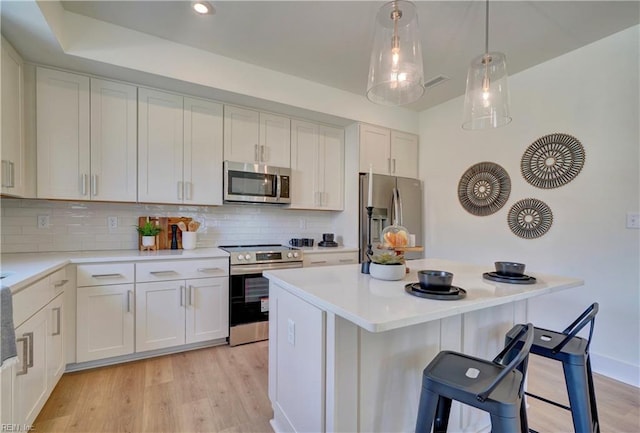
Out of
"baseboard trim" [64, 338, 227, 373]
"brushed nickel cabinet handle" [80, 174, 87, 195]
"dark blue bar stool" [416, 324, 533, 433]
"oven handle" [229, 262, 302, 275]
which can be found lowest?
"baseboard trim" [64, 338, 227, 373]

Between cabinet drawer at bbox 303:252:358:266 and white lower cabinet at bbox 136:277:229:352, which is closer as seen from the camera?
white lower cabinet at bbox 136:277:229:352

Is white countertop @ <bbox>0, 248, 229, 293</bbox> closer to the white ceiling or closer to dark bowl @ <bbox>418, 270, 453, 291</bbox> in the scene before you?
the white ceiling

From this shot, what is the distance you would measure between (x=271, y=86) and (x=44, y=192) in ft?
7.00

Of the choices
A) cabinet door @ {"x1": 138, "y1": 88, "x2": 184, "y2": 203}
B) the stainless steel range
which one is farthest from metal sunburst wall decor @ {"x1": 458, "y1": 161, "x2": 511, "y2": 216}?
cabinet door @ {"x1": 138, "y1": 88, "x2": 184, "y2": 203}

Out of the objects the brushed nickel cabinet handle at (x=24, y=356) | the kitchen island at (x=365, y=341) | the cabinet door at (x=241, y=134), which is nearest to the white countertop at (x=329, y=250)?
the cabinet door at (x=241, y=134)

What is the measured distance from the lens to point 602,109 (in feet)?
8.06

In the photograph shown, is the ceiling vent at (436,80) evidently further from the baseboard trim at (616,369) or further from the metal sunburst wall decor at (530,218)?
the baseboard trim at (616,369)

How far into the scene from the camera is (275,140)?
3.35 m

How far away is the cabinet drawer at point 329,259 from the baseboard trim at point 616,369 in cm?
225

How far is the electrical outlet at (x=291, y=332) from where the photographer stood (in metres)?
1.48

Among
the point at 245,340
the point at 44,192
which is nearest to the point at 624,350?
the point at 245,340

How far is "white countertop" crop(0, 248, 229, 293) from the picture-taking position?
1.53 meters

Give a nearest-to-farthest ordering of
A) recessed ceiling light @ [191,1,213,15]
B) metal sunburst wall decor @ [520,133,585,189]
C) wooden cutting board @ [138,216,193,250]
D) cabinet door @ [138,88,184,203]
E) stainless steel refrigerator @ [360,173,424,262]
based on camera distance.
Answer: recessed ceiling light @ [191,1,213,15] → metal sunburst wall decor @ [520,133,585,189] → cabinet door @ [138,88,184,203] → wooden cutting board @ [138,216,193,250] → stainless steel refrigerator @ [360,173,424,262]

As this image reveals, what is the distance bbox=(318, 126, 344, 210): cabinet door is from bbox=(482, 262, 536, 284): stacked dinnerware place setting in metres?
2.25
